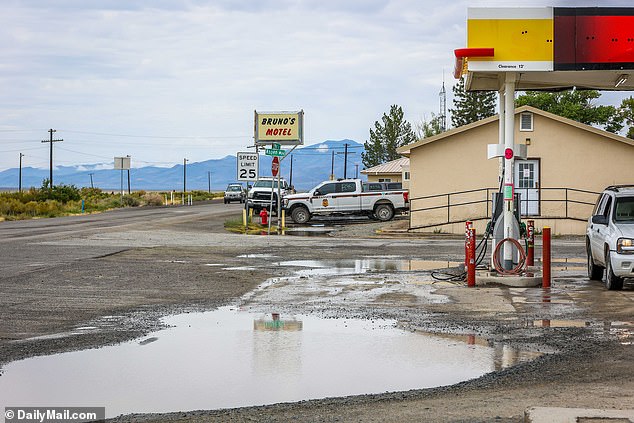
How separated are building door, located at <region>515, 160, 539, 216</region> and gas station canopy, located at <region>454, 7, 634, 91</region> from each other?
19.2 metres

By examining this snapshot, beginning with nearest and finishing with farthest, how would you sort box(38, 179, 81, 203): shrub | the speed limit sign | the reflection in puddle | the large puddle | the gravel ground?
the gravel ground < the large puddle < the reflection in puddle < the speed limit sign < box(38, 179, 81, 203): shrub

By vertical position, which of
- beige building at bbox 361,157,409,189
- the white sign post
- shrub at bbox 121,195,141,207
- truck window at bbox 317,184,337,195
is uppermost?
beige building at bbox 361,157,409,189

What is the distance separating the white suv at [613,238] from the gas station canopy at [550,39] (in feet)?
8.17

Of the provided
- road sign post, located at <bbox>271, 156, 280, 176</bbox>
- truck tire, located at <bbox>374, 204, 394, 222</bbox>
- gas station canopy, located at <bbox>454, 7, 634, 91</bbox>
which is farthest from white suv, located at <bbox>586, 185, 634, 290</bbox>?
truck tire, located at <bbox>374, 204, 394, 222</bbox>

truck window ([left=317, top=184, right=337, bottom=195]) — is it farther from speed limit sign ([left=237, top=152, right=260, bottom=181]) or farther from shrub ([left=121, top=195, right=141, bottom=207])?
shrub ([left=121, top=195, right=141, bottom=207])

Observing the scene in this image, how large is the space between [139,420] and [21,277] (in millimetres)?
11630

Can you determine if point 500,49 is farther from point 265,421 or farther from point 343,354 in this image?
point 265,421

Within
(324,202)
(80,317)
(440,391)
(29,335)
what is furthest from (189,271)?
(324,202)

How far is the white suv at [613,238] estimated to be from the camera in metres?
15.8

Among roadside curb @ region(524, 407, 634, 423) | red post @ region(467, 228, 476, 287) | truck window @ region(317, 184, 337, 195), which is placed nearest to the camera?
roadside curb @ region(524, 407, 634, 423)

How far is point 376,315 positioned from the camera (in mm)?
13281

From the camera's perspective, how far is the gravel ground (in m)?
7.55

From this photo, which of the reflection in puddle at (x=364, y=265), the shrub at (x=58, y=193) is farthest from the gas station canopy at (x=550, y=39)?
the shrub at (x=58, y=193)

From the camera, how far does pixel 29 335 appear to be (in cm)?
1129
